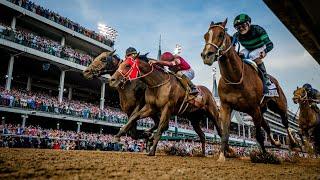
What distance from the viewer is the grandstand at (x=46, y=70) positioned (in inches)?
1152

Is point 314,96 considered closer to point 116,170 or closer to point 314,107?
point 314,107

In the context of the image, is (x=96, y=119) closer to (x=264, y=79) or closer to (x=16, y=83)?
(x=16, y=83)

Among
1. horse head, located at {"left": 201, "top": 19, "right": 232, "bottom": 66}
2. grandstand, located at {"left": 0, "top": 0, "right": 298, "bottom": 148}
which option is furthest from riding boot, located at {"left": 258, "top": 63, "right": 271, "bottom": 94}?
grandstand, located at {"left": 0, "top": 0, "right": 298, "bottom": 148}

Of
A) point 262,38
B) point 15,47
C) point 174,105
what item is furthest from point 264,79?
point 15,47

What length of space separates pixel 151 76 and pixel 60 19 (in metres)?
34.4

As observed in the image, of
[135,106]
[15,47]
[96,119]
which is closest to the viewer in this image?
[135,106]

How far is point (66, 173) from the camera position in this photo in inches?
121

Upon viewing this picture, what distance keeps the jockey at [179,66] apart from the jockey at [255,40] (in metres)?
2.27

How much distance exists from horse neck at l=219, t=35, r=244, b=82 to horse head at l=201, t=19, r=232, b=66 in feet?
0.51

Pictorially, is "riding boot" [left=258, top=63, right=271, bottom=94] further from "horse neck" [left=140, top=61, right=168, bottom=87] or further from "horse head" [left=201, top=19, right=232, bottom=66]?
"horse neck" [left=140, top=61, right=168, bottom=87]

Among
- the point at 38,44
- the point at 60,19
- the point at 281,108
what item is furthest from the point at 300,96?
the point at 60,19

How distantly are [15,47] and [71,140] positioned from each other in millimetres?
13283

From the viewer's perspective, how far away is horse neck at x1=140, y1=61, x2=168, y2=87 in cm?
846

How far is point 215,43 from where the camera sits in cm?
644
